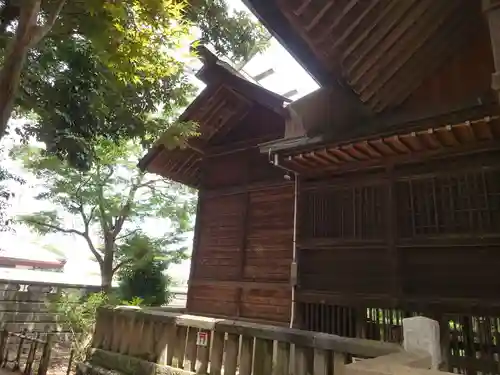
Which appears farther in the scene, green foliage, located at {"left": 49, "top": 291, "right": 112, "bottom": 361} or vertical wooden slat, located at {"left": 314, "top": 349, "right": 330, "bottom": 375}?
green foliage, located at {"left": 49, "top": 291, "right": 112, "bottom": 361}

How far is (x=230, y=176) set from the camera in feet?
27.2

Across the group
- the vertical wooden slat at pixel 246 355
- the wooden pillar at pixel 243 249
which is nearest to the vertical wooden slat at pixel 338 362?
the vertical wooden slat at pixel 246 355

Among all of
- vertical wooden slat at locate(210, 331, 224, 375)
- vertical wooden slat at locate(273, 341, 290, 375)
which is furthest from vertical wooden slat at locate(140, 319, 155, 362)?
vertical wooden slat at locate(273, 341, 290, 375)

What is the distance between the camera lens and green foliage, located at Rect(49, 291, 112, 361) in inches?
327

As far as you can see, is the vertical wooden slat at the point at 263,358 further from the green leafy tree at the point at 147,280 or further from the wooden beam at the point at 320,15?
the green leafy tree at the point at 147,280

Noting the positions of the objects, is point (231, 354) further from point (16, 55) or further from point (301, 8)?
point (16, 55)

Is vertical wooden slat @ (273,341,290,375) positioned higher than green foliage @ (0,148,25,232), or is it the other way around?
green foliage @ (0,148,25,232)

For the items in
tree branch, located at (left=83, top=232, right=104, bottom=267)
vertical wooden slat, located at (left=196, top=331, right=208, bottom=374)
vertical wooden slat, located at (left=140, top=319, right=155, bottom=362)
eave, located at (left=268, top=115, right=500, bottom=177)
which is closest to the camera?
vertical wooden slat, located at (left=196, top=331, right=208, bottom=374)

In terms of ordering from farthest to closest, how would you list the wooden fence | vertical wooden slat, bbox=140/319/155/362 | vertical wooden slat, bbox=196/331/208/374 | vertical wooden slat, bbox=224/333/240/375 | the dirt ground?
the wooden fence → the dirt ground → vertical wooden slat, bbox=140/319/155/362 → vertical wooden slat, bbox=196/331/208/374 → vertical wooden slat, bbox=224/333/240/375

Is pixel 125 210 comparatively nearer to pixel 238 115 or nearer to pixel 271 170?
pixel 238 115

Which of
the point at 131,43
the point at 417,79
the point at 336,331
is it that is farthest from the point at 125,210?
the point at 417,79

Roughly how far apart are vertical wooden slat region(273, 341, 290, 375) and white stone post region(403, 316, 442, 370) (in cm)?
131

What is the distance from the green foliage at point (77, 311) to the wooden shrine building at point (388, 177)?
413cm

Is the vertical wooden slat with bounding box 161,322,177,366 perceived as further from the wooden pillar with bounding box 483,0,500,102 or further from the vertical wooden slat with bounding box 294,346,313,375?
the wooden pillar with bounding box 483,0,500,102
